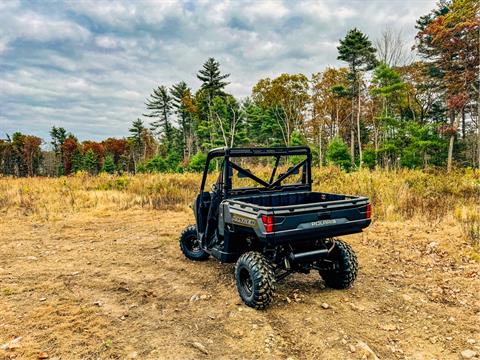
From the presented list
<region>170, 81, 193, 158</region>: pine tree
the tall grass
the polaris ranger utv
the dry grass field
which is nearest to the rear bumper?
the polaris ranger utv

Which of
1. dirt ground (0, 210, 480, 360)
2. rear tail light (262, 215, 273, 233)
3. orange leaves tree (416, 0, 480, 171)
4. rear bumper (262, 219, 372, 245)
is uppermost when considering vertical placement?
orange leaves tree (416, 0, 480, 171)

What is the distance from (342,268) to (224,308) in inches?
64.9

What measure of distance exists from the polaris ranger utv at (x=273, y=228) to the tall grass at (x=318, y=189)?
14.1ft

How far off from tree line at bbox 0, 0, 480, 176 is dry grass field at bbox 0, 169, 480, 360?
12788mm

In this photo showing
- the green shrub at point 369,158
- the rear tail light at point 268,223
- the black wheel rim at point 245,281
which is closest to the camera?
the rear tail light at point 268,223

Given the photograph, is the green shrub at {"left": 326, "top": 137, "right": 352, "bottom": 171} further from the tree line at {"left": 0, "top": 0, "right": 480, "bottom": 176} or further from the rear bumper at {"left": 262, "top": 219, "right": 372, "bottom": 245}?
the rear bumper at {"left": 262, "top": 219, "right": 372, "bottom": 245}

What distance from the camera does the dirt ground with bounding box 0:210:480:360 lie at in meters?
3.22

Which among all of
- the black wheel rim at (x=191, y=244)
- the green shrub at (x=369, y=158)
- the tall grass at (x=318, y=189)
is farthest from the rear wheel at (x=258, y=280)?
the green shrub at (x=369, y=158)

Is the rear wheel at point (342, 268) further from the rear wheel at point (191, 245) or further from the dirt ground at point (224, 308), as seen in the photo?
the rear wheel at point (191, 245)

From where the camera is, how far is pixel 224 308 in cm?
410

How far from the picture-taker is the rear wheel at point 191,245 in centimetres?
596

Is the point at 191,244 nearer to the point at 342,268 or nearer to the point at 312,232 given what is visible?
the point at 342,268

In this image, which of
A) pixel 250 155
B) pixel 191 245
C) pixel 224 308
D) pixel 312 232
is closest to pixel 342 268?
pixel 312 232

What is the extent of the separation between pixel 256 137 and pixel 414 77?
77.1 feet
